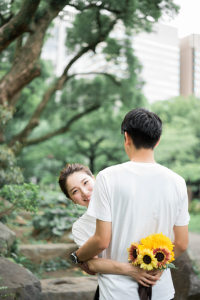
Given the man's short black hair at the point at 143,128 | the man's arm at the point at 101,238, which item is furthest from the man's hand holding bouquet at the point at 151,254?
the man's short black hair at the point at 143,128

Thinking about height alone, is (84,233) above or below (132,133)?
below

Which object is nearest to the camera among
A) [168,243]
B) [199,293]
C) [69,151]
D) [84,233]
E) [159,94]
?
[168,243]

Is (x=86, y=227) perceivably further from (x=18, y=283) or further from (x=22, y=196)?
(x=22, y=196)

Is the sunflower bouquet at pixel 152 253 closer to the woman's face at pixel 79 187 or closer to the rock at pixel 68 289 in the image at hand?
the woman's face at pixel 79 187

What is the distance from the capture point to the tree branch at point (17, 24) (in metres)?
3.36

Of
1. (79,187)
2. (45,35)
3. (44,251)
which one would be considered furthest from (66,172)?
(45,35)

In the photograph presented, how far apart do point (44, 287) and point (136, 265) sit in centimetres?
228

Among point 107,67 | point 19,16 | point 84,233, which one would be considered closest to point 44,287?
point 84,233

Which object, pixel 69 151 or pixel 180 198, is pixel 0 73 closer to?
pixel 180 198

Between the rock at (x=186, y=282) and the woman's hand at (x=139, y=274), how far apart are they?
6.58 feet

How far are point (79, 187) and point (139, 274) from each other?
23.9 inches

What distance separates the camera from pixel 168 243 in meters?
1.15

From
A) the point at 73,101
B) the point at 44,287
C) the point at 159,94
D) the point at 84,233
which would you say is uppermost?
the point at 84,233

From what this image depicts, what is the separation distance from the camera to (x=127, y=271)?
1.17 meters
